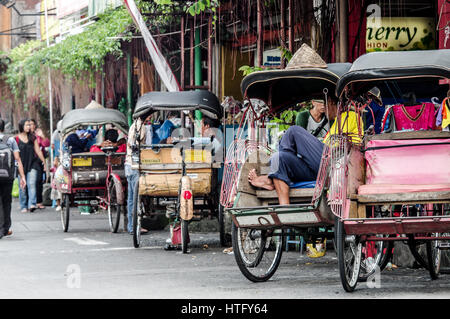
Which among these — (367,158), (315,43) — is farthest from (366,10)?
(367,158)

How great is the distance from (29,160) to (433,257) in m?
14.0

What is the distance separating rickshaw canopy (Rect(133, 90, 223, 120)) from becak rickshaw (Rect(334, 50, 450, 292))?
4.73 metres

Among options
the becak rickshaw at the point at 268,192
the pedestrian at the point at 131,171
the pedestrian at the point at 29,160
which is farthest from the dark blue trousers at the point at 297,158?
the pedestrian at the point at 29,160

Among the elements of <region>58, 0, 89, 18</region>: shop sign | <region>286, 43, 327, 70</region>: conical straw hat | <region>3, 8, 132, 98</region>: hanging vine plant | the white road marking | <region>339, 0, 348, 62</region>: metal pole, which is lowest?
the white road marking

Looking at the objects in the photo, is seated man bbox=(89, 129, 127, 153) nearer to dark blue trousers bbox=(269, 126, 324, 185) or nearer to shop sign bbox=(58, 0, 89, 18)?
dark blue trousers bbox=(269, 126, 324, 185)

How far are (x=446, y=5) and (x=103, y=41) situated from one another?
34.5ft

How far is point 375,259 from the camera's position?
953 cm

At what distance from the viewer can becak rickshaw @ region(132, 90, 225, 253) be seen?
12.6 m

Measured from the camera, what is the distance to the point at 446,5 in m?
13.3

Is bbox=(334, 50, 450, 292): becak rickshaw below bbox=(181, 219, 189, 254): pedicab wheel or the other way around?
the other way around

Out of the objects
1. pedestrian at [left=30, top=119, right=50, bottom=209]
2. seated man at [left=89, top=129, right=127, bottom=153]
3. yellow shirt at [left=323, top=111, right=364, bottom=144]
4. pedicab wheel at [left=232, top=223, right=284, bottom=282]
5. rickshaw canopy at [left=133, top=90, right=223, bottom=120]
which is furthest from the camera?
pedestrian at [left=30, top=119, right=50, bottom=209]

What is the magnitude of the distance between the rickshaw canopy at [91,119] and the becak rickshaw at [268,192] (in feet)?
22.8

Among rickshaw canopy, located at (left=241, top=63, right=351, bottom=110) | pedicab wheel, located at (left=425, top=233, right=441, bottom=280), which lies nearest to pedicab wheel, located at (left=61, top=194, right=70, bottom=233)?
rickshaw canopy, located at (left=241, top=63, right=351, bottom=110)
